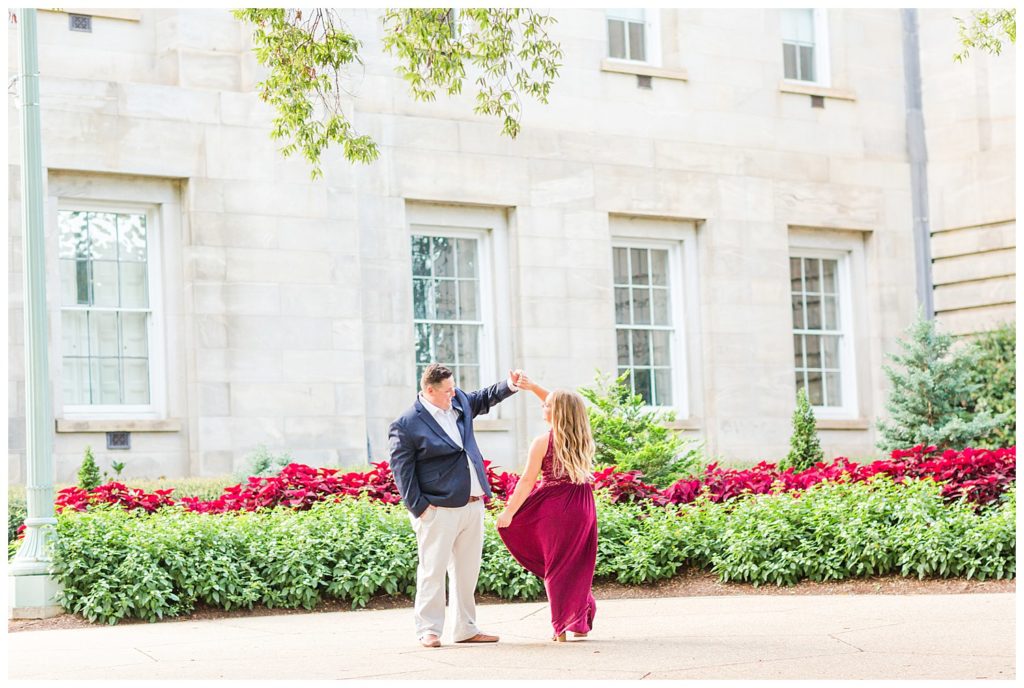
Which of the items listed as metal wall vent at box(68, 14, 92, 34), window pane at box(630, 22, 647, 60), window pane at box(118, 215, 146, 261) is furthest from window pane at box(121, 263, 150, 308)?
window pane at box(630, 22, 647, 60)

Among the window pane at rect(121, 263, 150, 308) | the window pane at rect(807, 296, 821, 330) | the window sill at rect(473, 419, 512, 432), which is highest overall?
the window pane at rect(121, 263, 150, 308)

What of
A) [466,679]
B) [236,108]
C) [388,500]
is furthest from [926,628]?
[236,108]

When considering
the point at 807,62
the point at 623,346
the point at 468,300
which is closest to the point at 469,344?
the point at 468,300

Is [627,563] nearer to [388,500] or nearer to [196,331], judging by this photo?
[388,500]

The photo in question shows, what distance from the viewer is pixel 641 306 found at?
2084 cm

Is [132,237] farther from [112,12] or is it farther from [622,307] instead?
[622,307]

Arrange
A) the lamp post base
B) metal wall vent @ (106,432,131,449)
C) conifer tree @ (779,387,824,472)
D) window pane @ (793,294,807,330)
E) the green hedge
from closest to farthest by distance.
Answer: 1. the lamp post base
2. the green hedge
3. metal wall vent @ (106,432,131,449)
4. conifer tree @ (779,387,824,472)
5. window pane @ (793,294,807,330)

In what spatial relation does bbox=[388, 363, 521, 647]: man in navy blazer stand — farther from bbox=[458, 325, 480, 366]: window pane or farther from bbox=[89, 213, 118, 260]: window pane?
bbox=[458, 325, 480, 366]: window pane

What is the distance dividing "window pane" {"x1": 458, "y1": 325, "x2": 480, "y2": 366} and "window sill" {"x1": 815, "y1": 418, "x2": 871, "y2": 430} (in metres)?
5.33

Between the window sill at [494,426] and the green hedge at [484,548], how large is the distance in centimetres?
618

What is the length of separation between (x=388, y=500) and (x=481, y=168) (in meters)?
Result: 7.23

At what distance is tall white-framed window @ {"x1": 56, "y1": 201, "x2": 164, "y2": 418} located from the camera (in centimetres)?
1694

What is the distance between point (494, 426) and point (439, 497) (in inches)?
413

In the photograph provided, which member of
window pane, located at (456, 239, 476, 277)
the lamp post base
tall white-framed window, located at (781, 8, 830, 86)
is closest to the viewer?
the lamp post base
